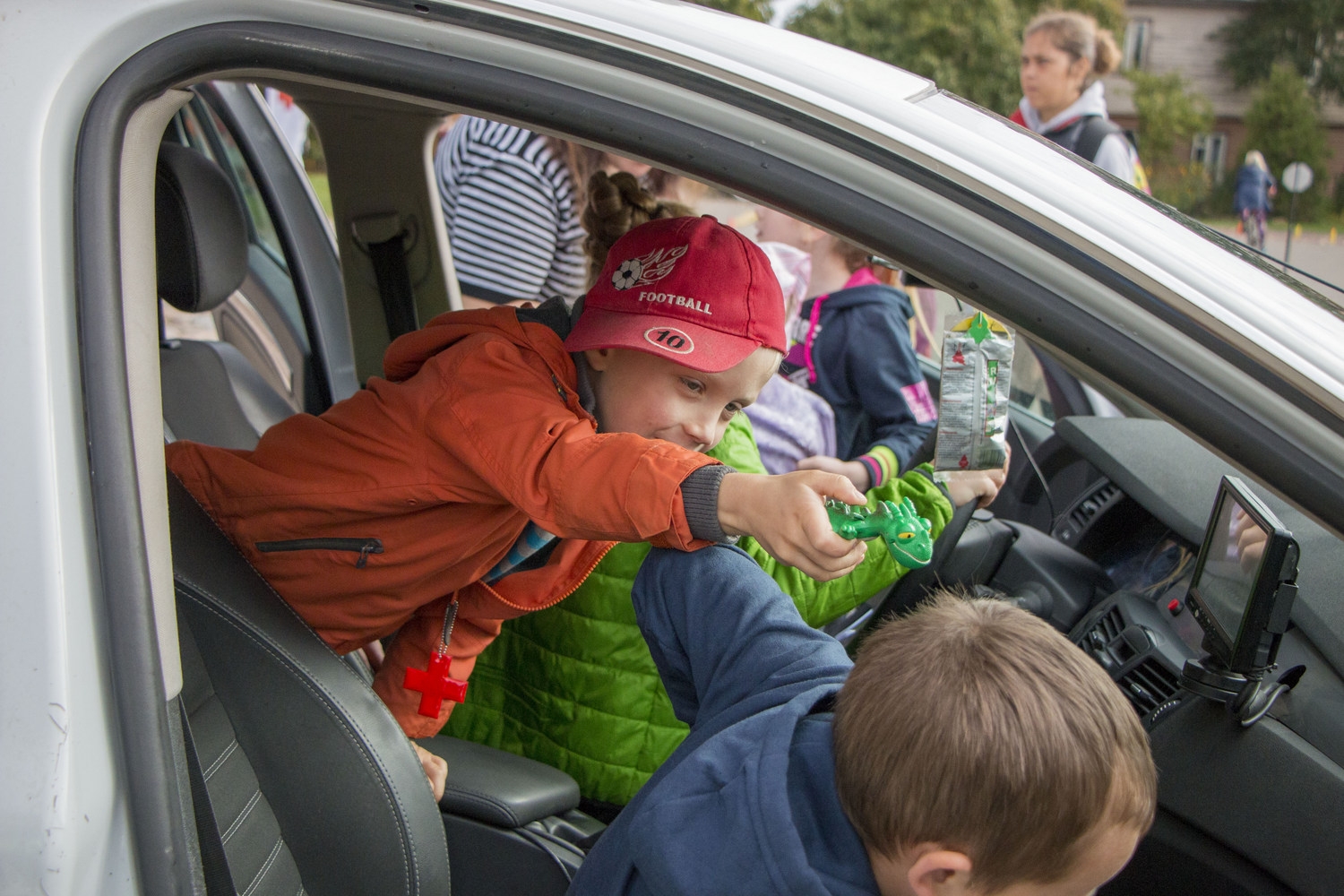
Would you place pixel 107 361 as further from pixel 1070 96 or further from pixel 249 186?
pixel 1070 96

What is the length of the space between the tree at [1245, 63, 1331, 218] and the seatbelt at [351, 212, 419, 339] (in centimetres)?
3694

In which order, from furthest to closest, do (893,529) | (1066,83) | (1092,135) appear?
(1066,83), (1092,135), (893,529)

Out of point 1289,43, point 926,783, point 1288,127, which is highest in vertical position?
point 926,783

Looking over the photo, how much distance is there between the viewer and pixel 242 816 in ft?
3.73

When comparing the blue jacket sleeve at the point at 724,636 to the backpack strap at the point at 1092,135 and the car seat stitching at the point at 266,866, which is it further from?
the backpack strap at the point at 1092,135

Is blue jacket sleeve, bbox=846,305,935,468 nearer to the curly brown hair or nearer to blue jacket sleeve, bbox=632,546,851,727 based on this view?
the curly brown hair

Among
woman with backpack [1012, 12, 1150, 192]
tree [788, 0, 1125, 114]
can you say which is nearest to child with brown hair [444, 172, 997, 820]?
woman with backpack [1012, 12, 1150, 192]

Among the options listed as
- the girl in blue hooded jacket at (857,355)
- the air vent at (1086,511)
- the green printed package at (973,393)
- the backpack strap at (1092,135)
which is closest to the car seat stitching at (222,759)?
the green printed package at (973,393)

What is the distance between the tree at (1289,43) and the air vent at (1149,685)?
45.7 meters

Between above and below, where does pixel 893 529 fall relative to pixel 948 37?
above

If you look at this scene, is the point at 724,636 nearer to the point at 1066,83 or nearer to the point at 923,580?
the point at 923,580

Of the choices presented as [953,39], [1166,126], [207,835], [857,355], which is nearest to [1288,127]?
[1166,126]

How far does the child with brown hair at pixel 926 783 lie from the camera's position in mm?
889

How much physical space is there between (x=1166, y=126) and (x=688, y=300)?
37411 millimetres
